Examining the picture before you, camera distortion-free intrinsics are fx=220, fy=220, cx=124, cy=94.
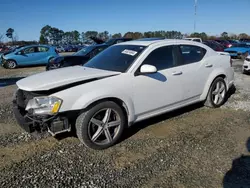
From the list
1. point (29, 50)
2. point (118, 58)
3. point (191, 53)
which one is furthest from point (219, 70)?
point (29, 50)

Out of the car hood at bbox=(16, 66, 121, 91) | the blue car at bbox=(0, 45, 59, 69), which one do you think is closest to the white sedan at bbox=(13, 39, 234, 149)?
the car hood at bbox=(16, 66, 121, 91)

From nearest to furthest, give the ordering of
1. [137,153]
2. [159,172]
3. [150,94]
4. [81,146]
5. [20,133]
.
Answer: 1. [159,172]
2. [137,153]
3. [81,146]
4. [150,94]
5. [20,133]

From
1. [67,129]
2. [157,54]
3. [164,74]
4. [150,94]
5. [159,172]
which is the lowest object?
[159,172]

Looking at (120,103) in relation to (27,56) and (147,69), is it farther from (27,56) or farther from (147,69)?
(27,56)

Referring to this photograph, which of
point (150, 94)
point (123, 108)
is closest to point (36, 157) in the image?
point (123, 108)

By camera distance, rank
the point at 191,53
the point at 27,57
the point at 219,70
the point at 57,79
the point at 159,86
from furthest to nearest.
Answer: the point at 27,57 < the point at 219,70 < the point at 191,53 < the point at 159,86 < the point at 57,79

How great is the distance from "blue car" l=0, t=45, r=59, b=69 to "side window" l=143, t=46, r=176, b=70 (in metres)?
12.4

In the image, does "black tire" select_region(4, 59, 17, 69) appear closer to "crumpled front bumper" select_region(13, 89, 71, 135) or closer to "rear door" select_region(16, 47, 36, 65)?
"rear door" select_region(16, 47, 36, 65)

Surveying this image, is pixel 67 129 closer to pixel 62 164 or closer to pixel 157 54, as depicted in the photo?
pixel 62 164

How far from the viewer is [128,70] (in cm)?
364

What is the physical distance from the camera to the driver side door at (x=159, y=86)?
3705 millimetres

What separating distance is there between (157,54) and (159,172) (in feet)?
6.92

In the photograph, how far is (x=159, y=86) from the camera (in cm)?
391

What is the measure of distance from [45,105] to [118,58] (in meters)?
Result: 1.63
